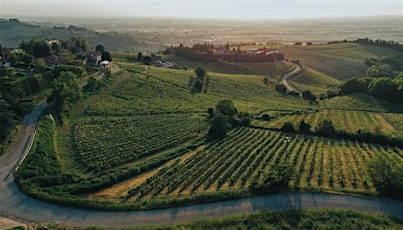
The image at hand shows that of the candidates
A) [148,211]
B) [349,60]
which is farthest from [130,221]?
[349,60]

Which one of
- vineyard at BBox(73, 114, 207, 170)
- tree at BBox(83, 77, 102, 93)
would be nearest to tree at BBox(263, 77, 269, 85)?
vineyard at BBox(73, 114, 207, 170)

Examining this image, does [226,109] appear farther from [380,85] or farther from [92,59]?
[380,85]

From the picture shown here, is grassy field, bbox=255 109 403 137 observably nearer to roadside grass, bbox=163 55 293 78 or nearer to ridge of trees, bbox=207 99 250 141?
ridge of trees, bbox=207 99 250 141

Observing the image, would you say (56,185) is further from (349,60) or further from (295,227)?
(349,60)

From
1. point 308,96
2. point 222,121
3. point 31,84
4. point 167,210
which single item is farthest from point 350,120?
point 31,84

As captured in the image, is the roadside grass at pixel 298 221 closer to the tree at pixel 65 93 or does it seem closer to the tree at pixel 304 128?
the tree at pixel 304 128

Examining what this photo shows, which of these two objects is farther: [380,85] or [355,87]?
[355,87]
